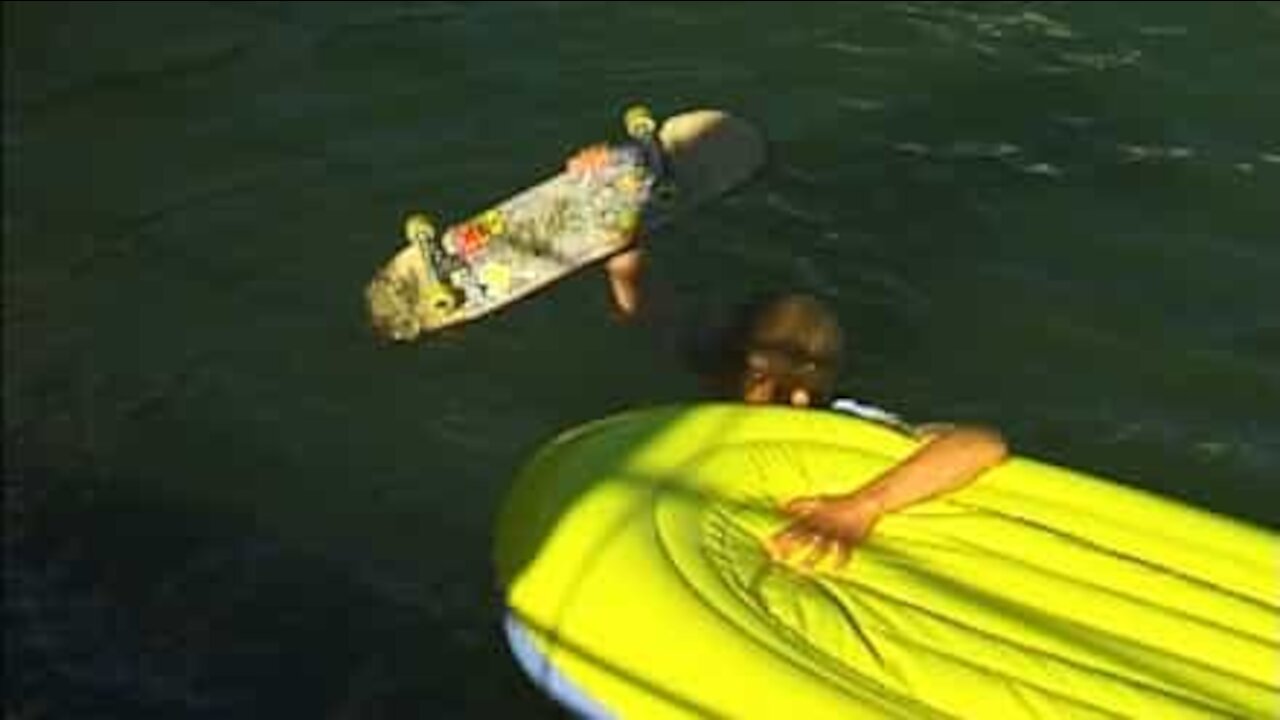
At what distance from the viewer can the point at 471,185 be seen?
6.25 m

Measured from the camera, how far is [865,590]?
392 cm

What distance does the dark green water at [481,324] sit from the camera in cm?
486

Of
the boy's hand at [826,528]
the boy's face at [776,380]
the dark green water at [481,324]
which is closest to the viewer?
the boy's hand at [826,528]

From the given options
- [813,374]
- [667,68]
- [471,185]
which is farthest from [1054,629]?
[667,68]

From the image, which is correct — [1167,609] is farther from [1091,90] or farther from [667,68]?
[667,68]

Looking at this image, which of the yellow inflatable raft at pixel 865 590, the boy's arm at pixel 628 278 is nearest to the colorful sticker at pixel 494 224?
the boy's arm at pixel 628 278

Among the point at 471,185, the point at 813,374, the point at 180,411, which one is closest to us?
the point at 813,374

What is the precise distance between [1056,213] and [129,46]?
10.9 feet

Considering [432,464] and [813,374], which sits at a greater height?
[813,374]

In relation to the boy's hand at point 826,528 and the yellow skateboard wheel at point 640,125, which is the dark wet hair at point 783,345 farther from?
the yellow skateboard wheel at point 640,125

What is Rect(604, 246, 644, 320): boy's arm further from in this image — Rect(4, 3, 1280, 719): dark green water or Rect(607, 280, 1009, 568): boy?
Rect(4, 3, 1280, 719): dark green water

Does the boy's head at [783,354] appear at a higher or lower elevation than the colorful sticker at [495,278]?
higher

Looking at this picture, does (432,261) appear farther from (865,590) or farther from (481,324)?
(865,590)

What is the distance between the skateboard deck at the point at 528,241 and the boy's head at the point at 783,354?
2.47ft
